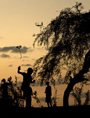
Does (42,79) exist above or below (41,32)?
below

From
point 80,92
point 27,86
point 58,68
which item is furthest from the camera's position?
point 80,92

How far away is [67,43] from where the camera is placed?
17.8 meters

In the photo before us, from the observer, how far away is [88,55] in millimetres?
17906

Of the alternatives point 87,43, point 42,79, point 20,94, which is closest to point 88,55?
point 87,43

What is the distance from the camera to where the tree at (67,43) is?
58.0 feet

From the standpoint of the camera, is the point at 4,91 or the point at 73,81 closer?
the point at 4,91

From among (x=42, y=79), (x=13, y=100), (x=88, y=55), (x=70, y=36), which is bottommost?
(x=13, y=100)

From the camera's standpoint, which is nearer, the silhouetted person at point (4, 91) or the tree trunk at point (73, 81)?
the silhouetted person at point (4, 91)

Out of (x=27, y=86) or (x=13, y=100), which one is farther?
(x=13, y=100)

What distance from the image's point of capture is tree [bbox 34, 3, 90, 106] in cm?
1769

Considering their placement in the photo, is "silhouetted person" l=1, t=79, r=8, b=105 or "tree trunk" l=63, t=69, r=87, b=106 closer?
"silhouetted person" l=1, t=79, r=8, b=105

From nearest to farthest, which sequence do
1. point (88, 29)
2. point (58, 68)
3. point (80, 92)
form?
point (88, 29) < point (58, 68) < point (80, 92)

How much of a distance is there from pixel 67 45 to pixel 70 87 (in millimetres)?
3155

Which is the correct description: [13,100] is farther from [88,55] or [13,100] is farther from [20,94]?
[88,55]
